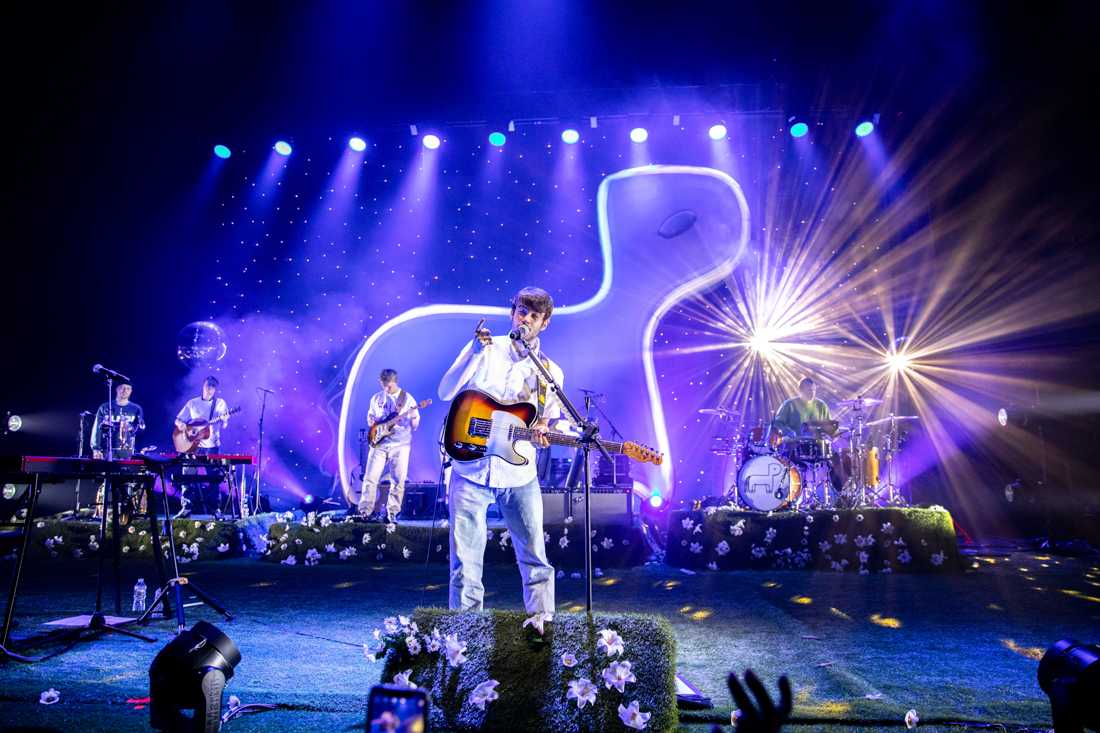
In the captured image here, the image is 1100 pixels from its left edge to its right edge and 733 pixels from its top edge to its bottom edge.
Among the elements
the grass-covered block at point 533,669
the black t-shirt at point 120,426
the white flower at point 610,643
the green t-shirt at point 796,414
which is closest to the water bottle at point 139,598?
the grass-covered block at point 533,669

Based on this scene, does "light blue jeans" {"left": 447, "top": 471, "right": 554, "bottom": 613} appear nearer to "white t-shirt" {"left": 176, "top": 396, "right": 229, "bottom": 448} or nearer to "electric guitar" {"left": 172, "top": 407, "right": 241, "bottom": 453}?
"electric guitar" {"left": 172, "top": 407, "right": 241, "bottom": 453}

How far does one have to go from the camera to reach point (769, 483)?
9305mm

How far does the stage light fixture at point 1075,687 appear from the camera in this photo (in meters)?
2.28

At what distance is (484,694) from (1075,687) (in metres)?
2.23

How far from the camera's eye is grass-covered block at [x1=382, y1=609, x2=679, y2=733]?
281cm

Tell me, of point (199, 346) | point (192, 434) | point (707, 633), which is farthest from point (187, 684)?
point (199, 346)

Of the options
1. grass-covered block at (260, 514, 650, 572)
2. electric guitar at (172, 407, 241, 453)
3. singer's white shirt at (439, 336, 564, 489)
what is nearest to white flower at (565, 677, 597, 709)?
singer's white shirt at (439, 336, 564, 489)

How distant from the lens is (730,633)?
17.0 ft

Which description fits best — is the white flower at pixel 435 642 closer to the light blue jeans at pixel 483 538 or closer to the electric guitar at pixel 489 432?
the light blue jeans at pixel 483 538

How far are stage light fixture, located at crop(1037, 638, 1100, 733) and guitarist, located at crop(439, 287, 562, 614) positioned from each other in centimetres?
230

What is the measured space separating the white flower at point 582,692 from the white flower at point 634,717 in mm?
131

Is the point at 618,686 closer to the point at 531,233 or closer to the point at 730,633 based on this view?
the point at 730,633

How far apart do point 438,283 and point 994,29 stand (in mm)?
10087

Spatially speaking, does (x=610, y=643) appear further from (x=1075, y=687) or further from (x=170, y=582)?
(x=170, y=582)
